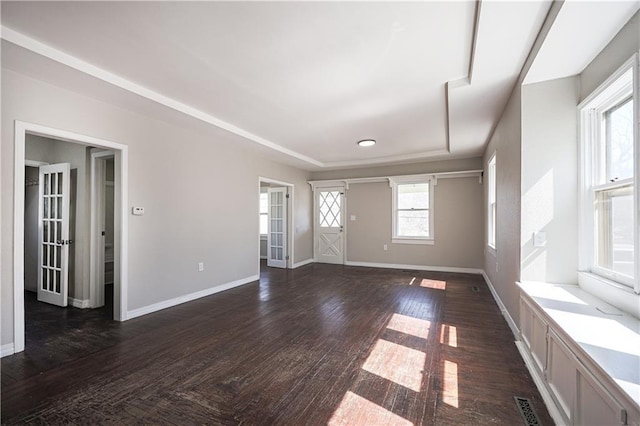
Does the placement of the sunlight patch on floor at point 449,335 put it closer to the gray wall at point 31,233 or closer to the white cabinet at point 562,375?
the white cabinet at point 562,375

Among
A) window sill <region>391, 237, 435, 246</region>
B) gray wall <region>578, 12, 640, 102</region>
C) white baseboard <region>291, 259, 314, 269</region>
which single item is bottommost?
white baseboard <region>291, 259, 314, 269</region>

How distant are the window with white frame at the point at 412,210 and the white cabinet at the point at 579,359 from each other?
14.4ft

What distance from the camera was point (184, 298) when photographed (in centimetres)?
416

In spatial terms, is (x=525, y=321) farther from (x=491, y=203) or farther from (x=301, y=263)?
(x=301, y=263)

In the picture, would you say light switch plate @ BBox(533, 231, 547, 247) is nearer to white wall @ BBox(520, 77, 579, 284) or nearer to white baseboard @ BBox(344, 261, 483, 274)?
white wall @ BBox(520, 77, 579, 284)

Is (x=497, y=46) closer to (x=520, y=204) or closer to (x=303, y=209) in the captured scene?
(x=520, y=204)

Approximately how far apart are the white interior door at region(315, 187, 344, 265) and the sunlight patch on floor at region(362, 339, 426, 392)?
4.83m

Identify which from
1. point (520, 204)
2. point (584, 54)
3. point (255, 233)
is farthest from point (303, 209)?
point (584, 54)

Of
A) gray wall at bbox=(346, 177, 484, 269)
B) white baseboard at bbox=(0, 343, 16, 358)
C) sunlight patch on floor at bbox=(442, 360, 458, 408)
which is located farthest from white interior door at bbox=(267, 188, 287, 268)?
sunlight patch on floor at bbox=(442, 360, 458, 408)

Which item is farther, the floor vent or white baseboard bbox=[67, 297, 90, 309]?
white baseboard bbox=[67, 297, 90, 309]

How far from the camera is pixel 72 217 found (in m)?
3.96

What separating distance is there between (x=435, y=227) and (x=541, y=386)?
15.6 feet

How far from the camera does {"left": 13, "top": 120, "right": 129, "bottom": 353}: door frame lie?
8.27ft

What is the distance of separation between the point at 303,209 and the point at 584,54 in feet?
20.0
